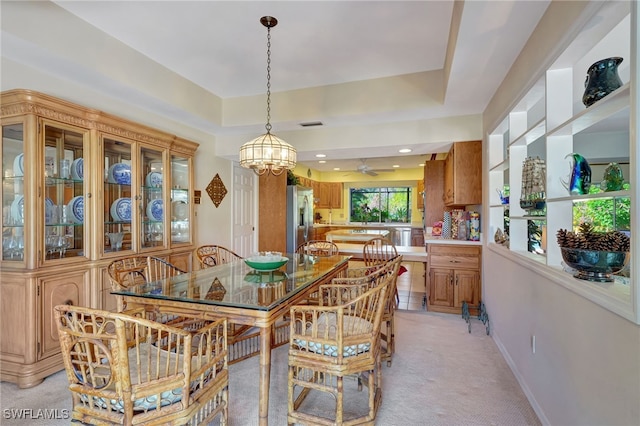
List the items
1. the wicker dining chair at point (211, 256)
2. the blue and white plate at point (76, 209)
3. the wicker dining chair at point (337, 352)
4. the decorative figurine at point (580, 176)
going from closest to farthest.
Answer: the decorative figurine at point (580, 176) < the wicker dining chair at point (337, 352) < the blue and white plate at point (76, 209) < the wicker dining chair at point (211, 256)

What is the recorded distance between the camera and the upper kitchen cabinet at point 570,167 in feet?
3.65

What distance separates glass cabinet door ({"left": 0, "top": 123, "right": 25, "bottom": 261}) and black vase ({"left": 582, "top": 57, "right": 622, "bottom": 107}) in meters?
3.56

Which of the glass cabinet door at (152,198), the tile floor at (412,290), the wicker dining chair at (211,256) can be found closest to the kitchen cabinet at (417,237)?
the tile floor at (412,290)

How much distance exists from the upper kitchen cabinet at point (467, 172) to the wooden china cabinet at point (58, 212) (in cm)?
343

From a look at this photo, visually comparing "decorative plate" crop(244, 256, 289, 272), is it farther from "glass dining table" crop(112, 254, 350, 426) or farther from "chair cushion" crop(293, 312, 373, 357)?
"chair cushion" crop(293, 312, 373, 357)

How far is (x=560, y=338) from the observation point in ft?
5.35

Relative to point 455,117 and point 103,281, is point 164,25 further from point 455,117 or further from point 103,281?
point 455,117

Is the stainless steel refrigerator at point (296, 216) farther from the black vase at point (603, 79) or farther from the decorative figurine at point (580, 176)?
the black vase at point (603, 79)

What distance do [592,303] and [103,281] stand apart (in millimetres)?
3376

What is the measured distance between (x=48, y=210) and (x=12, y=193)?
25 centimetres

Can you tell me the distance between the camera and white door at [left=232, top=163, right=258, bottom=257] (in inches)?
206

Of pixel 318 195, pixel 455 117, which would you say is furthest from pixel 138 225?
pixel 318 195

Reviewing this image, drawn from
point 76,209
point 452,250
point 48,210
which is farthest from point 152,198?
point 452,250

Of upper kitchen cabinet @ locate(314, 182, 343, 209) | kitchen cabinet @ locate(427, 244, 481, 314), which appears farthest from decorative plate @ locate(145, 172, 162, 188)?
upper kitchen cabinet @ locate(314, 182, 343, 209)
